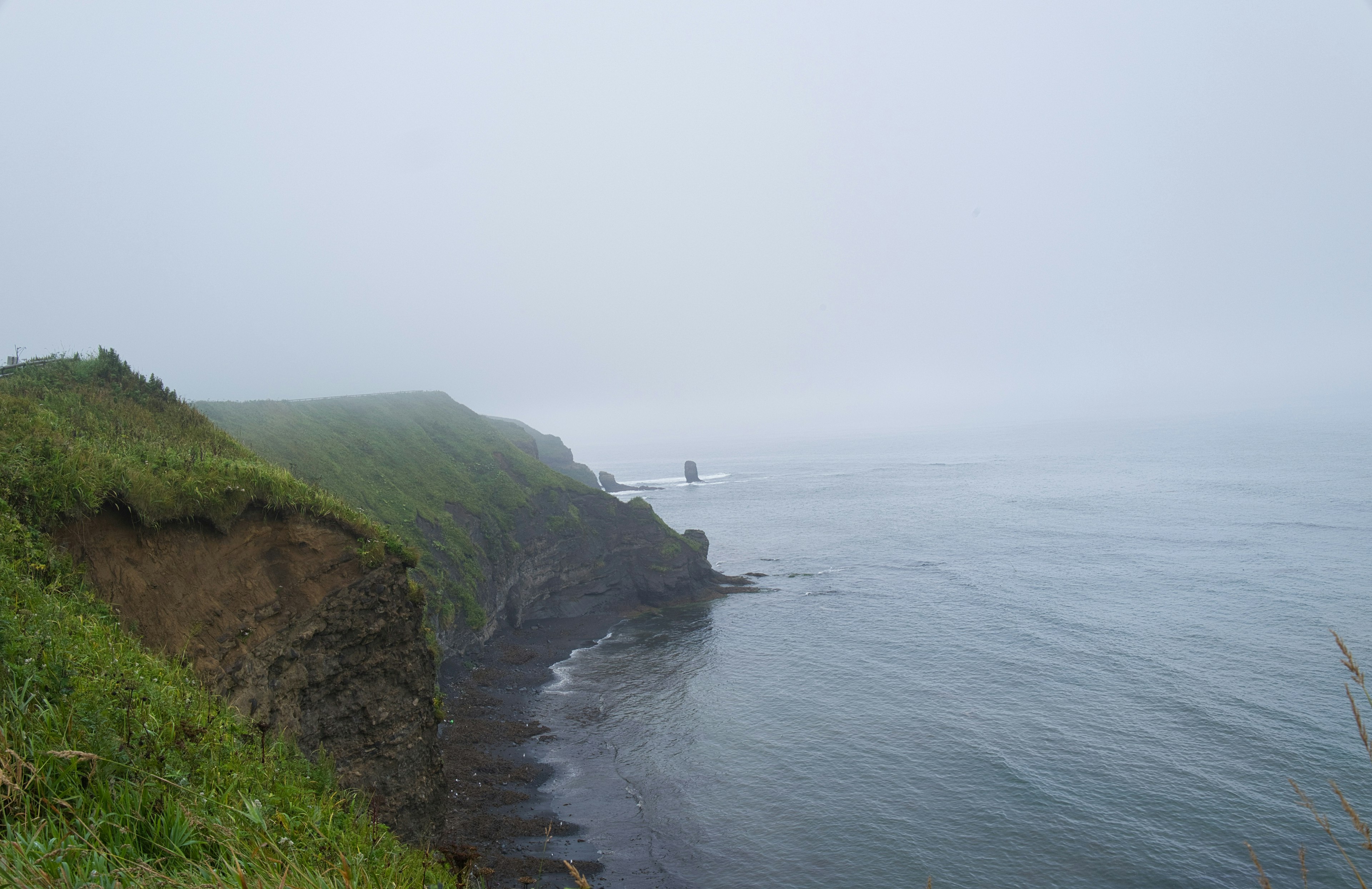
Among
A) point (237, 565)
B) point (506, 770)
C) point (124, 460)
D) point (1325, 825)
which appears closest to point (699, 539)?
point (506, 770)

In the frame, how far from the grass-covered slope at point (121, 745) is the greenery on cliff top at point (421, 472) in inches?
877

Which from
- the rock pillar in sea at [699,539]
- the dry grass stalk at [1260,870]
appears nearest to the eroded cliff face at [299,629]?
the dry grass stalk at [1260,870]

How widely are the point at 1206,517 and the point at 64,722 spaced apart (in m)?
98.3

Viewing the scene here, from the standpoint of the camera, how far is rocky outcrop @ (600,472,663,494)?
140m

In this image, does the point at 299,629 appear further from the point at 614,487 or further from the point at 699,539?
the point at 614,487

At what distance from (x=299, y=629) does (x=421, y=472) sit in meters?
45.8

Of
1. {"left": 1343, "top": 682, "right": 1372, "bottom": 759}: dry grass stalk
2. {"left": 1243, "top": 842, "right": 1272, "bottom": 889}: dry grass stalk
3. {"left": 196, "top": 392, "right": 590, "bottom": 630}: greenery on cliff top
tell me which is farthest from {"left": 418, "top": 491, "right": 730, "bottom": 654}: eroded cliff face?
{"left": 1343, "top": 682, "right": 1372, "bottom": 759}: dry grass stalk

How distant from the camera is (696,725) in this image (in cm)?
3694

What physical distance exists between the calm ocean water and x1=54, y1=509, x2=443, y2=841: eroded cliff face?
40.2 ft

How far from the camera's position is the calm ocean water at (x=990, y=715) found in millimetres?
25516

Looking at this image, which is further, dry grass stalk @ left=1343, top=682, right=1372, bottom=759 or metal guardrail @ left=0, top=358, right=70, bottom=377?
metal guardrail @ left=0, top=358, right=70, bottom=377

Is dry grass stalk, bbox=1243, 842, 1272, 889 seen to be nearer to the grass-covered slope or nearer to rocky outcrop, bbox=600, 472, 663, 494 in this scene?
the grass-covered slope

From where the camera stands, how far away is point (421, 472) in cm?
5950

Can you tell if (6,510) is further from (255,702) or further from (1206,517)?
(1206,517)
